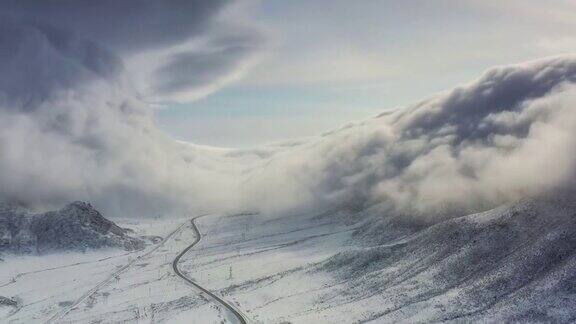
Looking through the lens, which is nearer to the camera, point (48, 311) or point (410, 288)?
point (410, 288)

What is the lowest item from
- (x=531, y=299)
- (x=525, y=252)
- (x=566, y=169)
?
(x=531, y=299)

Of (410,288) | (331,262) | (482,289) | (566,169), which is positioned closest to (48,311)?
(331,262)

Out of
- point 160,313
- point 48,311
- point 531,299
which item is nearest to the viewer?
point 531,299

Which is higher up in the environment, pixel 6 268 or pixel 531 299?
pixel 6 268

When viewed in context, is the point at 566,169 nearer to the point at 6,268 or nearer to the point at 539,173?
the point at 539,173

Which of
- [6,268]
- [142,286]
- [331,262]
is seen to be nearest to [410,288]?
[331,262]

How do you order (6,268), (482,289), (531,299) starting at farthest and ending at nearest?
(6,268), (482,289), (531,299)

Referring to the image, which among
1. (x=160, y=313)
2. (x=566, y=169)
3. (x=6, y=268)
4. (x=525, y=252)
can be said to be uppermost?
(x=6, y=268)

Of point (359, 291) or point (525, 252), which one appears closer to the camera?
point (525, 252)

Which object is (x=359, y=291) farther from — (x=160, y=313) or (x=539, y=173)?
(x=539, y=173)
